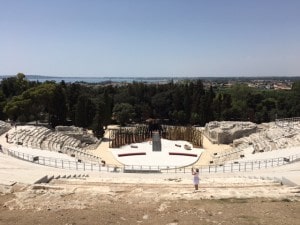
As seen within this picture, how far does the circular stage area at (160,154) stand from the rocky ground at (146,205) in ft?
59.9

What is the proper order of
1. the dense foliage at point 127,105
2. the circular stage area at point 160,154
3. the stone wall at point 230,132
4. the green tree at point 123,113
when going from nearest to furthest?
the circular stage area at point 160,154 < the stone wall at point 230,132 < the dense foliage at point 127,105 < the green tree at point 123,113

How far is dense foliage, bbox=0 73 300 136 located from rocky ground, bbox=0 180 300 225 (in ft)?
107

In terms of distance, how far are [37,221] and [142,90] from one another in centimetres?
7405

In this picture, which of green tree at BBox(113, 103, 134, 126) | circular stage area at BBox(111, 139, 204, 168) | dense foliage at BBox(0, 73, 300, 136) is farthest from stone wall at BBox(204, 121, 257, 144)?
green tree at BBox(113, 103, 134, 126)

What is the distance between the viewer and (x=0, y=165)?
2145 centimetres

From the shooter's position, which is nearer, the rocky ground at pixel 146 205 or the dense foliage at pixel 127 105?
the rocky ground at pixel 146 205

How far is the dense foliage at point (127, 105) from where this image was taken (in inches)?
1992

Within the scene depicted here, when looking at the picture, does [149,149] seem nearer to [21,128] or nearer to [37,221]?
[21,128]

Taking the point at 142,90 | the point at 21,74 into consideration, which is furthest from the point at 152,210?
the point at 142,90

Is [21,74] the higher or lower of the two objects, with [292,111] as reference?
higher

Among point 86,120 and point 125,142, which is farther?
point 86,120

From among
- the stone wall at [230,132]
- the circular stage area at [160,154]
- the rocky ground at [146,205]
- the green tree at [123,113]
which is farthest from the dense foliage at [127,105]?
the rocky ground at [146,205]

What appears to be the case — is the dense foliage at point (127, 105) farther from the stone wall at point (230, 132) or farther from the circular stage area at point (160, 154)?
the stone wall at point (230, 132)

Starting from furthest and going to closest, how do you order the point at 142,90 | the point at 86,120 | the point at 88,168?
the point at 142,90, the point at 86,120, the point at 88,168
